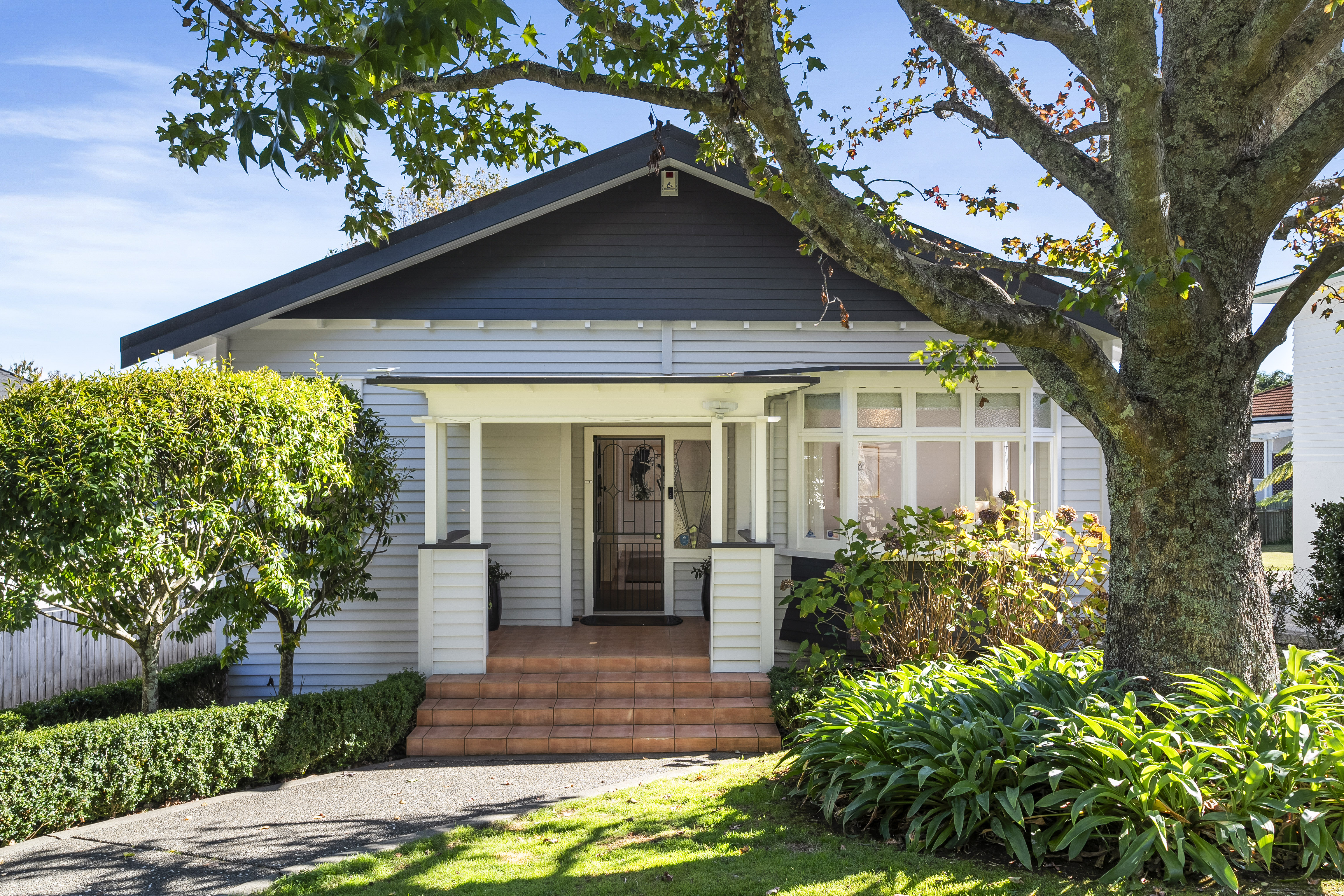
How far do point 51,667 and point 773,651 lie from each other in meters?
6.98

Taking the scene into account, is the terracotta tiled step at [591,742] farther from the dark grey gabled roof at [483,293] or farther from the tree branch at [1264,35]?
the tree branch at [1264,35]

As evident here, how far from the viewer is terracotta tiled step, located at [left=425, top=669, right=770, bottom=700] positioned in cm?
744

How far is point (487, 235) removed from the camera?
8.80 meters

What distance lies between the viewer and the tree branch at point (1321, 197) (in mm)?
5773

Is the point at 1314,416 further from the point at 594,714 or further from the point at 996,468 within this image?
the point at 594,714

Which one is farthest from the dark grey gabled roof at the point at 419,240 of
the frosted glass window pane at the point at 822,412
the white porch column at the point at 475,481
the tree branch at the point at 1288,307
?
the tree branch at the point at 1288,307

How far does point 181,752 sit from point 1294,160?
7.98 m

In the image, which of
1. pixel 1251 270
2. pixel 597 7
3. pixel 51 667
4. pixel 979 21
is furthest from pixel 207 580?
pixel 1251 270

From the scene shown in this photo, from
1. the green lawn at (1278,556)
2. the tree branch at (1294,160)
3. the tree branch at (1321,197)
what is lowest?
the green lawn at (1278,556)

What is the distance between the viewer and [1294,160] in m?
4.54

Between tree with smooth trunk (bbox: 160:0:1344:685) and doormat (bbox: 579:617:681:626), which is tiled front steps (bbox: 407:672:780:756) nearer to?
doormat (bbox: 579:617:681:626)

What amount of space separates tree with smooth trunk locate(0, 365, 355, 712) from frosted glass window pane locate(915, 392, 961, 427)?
5593mm

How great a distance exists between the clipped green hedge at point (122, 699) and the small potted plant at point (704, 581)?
497 cm

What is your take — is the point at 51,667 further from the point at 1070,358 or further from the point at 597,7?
the point at 1070,358
